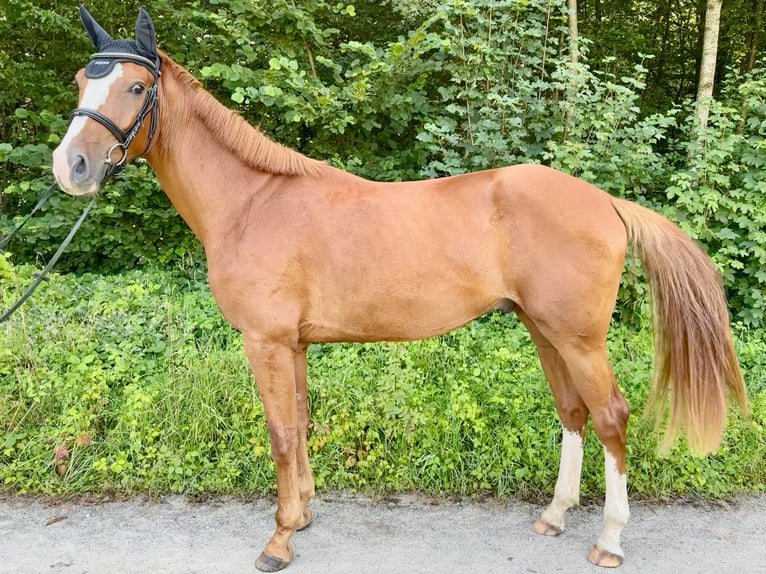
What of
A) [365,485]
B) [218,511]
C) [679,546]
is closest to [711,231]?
[679,546]

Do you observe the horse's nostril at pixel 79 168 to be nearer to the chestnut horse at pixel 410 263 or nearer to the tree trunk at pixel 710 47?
the chestnut horse at pixel 410 263

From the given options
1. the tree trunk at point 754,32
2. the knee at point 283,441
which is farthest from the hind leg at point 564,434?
the tree trunk at point 754,32

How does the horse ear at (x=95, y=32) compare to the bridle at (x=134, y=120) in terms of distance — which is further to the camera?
the horse ear at (x=95, y=32)

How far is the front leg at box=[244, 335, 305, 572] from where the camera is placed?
2.39m

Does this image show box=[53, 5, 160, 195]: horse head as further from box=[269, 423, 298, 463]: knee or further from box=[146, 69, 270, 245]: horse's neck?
box=[269, 423, 298, 463]: knee

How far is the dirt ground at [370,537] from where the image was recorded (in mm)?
2430

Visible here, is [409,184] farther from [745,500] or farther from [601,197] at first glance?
[745,500]

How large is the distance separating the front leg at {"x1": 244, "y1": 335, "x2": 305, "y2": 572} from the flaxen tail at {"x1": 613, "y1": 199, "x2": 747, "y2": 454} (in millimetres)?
1848

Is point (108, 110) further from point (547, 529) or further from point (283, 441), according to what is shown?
point (547, 529)

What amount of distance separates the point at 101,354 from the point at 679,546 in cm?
394

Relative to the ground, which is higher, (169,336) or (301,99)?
(301,99)

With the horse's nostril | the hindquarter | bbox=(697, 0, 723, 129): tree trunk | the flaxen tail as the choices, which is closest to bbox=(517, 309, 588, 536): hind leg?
the hindquarter

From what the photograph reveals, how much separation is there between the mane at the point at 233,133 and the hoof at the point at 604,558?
235cm

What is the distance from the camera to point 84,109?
6.81 ft
